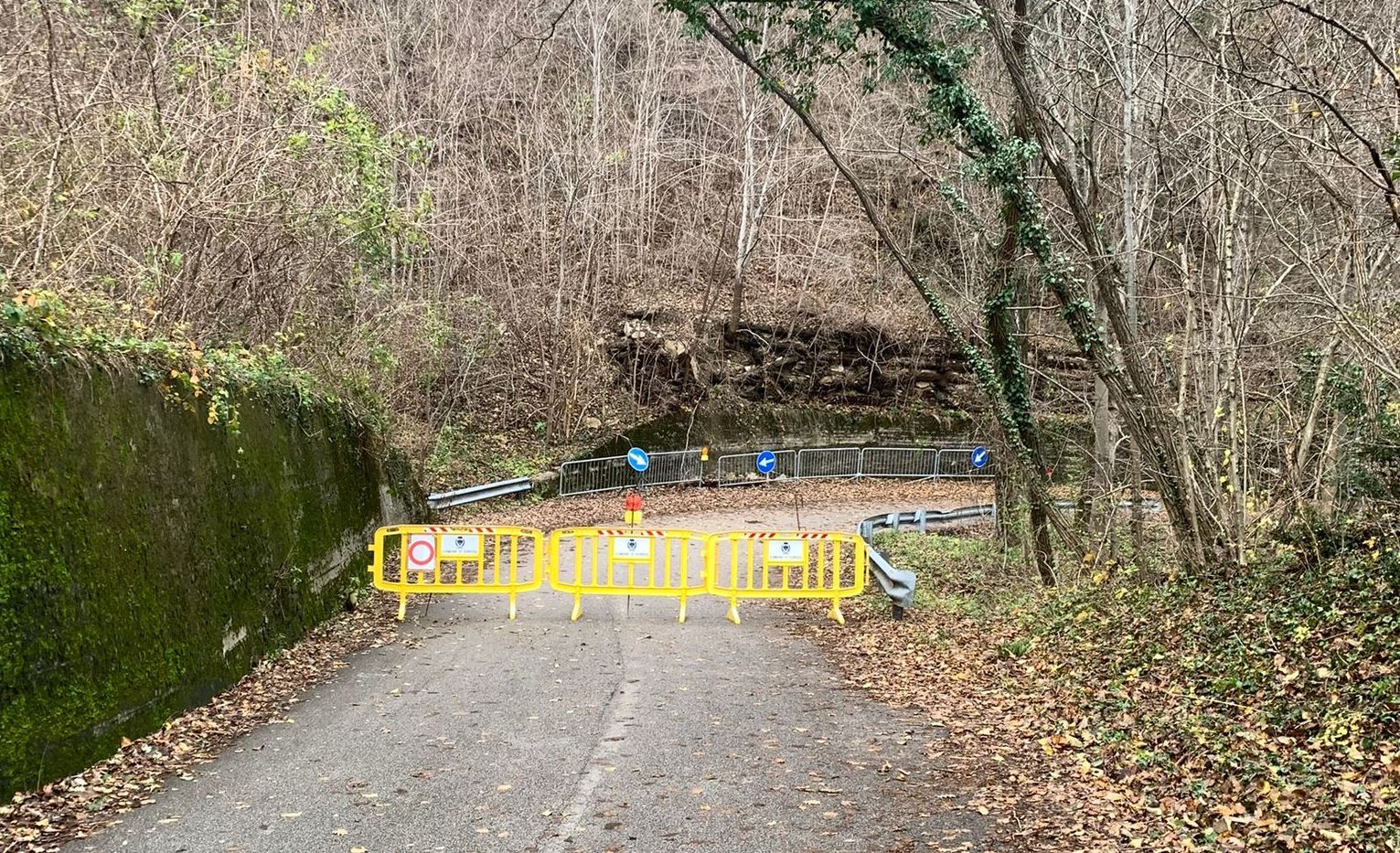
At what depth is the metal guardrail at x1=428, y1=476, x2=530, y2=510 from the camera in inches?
878

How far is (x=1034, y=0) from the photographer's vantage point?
14555 mm

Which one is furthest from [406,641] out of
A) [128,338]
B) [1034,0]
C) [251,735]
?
[1034,0]

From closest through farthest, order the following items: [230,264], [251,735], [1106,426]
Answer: [251,735]
[230,264]
[1106,426]

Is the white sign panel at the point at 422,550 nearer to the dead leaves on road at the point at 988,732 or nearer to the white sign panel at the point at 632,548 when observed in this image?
the white sign panel at the point at 632,548

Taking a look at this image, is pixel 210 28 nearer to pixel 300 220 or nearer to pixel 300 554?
pixel 300 220

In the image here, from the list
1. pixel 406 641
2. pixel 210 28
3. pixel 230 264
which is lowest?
pixel 406 641

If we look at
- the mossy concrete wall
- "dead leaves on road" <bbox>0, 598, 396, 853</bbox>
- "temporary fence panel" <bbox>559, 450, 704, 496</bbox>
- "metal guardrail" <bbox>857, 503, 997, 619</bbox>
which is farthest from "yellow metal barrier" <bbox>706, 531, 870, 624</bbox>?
"temporary fence panel" <bbox>559, 450, 704, 496</bbox>

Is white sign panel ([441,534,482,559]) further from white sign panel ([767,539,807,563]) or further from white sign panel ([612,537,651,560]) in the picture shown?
white sign panel ([767,539,807,563])

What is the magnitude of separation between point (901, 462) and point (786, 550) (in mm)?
23392

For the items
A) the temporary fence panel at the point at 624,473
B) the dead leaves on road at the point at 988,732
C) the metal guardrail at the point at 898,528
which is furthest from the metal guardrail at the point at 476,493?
the dead leaves on road at the point at 988,732

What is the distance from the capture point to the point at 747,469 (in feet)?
107

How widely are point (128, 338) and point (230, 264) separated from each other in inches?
185

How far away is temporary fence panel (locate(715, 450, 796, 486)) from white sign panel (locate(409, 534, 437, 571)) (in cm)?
1897

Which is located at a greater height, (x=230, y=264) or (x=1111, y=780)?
(x=230, y=264)
